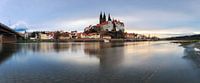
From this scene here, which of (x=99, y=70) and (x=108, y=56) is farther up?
(x=99, y=70)

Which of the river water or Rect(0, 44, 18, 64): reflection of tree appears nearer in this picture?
the river water

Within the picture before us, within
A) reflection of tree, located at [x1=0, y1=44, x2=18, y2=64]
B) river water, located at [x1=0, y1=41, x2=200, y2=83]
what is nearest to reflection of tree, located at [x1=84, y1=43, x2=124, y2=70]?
river water, located at [x1=0, y1=41, x2=200, y2=83]

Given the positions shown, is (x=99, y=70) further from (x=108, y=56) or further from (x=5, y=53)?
(x=5, y=53)

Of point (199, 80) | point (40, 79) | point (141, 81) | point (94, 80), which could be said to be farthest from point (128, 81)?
point (40, 79)

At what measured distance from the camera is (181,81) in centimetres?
1730

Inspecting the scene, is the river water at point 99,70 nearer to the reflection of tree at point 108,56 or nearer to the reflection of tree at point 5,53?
the reflection of tree at point 108,56

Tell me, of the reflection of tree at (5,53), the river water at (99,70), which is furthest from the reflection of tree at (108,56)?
the reflection of tree at (5,53)

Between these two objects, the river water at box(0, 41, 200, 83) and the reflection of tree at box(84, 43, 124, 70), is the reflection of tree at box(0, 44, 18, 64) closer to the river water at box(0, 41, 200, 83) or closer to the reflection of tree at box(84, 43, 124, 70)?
the river water at box(0, 41, 200, 83)

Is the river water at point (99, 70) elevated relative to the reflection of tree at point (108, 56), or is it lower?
elevated

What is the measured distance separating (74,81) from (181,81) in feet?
20.6

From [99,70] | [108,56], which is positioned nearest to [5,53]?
[108,56]

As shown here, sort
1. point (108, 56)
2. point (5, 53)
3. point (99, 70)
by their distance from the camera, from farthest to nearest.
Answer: point (5, 53) < point (108, 56) < point (99, 70)

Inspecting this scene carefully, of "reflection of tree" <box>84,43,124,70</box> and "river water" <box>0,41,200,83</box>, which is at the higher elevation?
"river water" <box>0,41,200,83</box>

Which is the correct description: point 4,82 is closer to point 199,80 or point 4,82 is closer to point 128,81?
point 128,81
